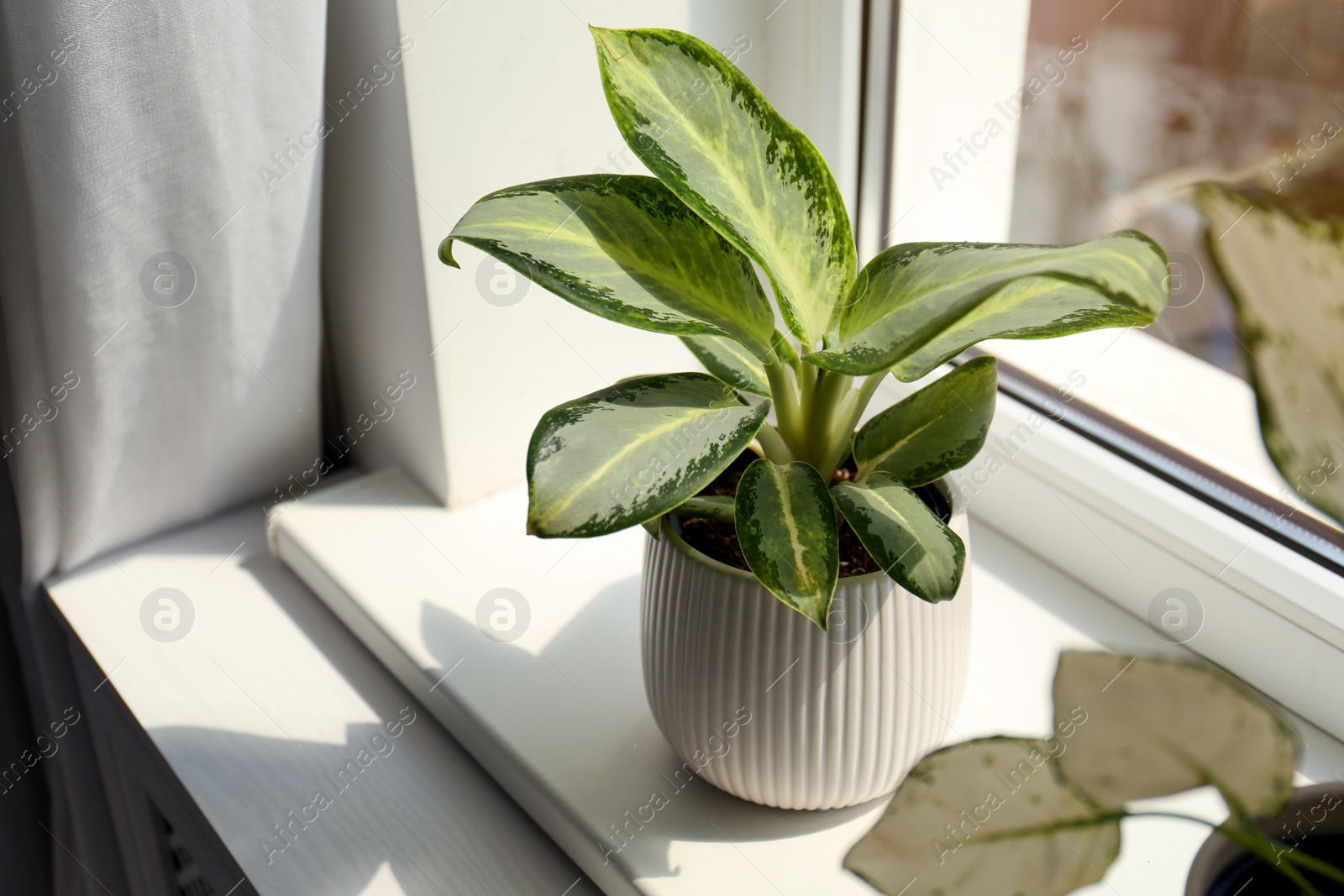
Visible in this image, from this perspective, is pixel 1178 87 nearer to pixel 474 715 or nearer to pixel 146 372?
pixel 474 715

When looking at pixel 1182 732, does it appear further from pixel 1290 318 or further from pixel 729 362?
pixel 729 362

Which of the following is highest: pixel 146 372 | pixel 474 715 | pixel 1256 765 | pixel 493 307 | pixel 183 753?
pixel 146 372

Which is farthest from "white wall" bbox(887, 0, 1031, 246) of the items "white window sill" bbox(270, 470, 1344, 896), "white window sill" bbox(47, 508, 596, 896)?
"white window sill" bbox(47, 508, 596, 896)

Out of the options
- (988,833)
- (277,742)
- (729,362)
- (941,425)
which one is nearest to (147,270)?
(277,742)

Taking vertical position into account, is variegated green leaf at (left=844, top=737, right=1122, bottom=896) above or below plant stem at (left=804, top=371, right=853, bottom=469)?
below

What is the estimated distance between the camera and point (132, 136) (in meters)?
0.67

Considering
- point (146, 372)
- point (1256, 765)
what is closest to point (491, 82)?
point (146, 372)

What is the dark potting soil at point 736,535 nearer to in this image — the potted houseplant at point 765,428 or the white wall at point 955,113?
the potted houseplant at point 765,428

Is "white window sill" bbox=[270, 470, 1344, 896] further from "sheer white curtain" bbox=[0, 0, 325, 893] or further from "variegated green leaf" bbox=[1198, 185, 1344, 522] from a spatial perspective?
"variegated green leaf" bbox=[1198, 185, 1344, 522]

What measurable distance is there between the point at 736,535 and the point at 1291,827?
0.99ft

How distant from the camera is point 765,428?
0.52m

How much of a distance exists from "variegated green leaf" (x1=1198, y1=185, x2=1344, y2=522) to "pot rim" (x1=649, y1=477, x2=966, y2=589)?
0.94 feet

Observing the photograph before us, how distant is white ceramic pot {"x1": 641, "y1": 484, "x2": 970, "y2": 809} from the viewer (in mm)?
492

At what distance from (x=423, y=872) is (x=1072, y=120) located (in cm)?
66
